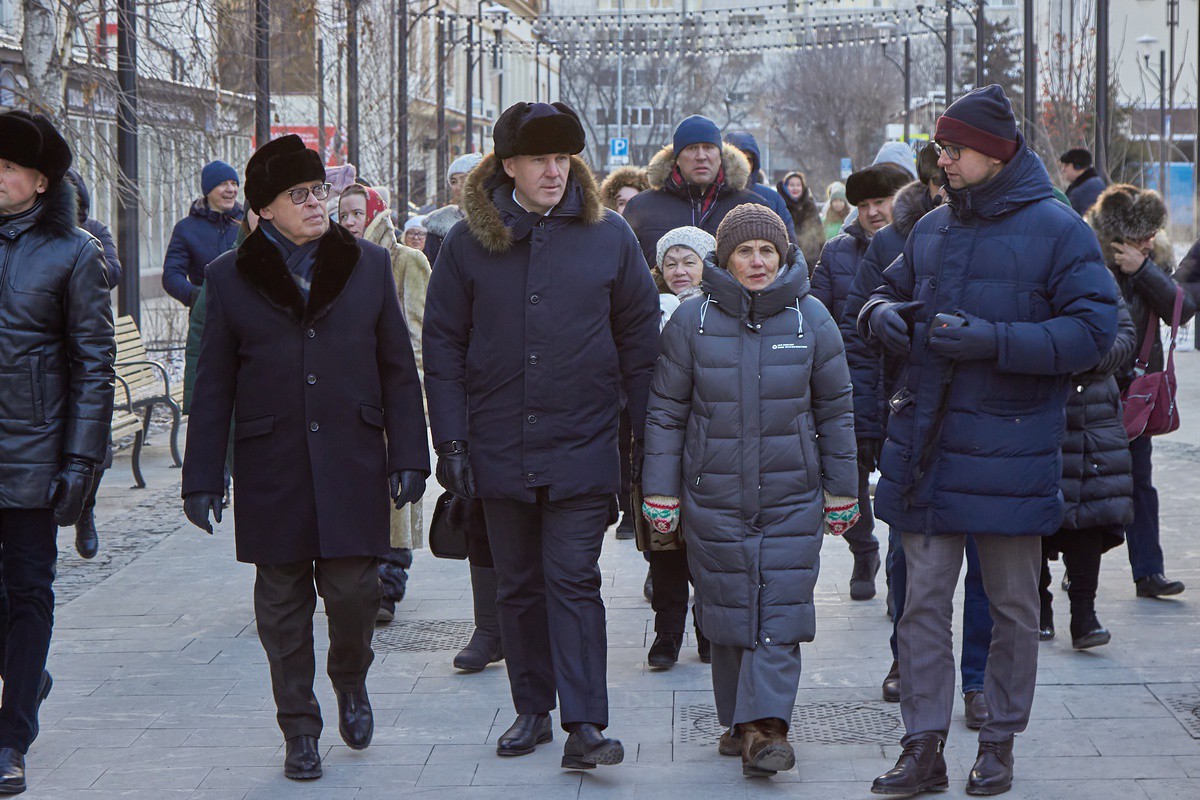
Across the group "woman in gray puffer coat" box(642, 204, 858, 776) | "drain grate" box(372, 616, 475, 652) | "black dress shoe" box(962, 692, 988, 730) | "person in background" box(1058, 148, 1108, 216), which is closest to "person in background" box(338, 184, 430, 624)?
"drain grate" box(372, 616, 475, 652)

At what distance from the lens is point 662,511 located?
5316 millimetres

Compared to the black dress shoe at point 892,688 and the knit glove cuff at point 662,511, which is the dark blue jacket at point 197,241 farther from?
the knit glove cuff at point 662,511

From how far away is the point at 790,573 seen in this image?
17.2ft

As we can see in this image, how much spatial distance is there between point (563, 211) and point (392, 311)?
0.62 m

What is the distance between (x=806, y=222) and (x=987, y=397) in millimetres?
10304

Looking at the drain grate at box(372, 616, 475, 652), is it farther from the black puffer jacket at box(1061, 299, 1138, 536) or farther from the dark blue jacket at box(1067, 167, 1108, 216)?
the dark blue jacket at box(1067, 167, 1108, 216)

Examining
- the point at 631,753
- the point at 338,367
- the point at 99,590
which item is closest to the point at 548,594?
the point at 631,753

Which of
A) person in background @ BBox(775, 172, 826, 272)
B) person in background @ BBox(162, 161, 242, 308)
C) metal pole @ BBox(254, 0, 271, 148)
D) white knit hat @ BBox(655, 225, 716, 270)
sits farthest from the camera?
metal pole @ BBox(254, 0, 271, 148)

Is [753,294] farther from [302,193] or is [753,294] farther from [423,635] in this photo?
[423,635]

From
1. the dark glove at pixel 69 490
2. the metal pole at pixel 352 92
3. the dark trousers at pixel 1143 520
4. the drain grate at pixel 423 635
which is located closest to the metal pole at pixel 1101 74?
the metal pole at pixel 352 92

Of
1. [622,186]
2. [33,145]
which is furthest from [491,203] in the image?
[622,186]

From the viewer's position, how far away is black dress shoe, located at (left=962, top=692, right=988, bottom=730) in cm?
573

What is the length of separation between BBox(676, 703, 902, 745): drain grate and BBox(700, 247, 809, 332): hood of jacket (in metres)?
1.38

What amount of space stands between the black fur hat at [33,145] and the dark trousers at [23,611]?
3.47ft
